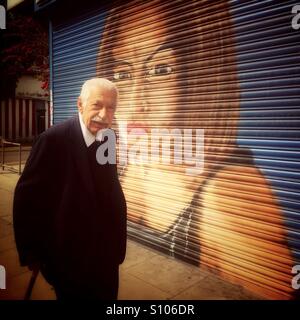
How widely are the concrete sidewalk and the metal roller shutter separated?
0.20 meters

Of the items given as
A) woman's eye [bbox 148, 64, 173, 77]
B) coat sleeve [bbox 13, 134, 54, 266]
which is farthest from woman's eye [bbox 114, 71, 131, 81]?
coat sleeve [bbox 13, 134, 54, 266]

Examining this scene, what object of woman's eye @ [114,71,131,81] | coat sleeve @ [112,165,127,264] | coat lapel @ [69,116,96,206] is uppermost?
woman's eye @ [114,71,131,81]

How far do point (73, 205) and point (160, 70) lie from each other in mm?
3086

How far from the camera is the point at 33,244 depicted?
218 cm

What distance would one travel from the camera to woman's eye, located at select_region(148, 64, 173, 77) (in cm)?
452

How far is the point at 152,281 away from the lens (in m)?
3.86

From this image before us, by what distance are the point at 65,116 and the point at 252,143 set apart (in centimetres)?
469

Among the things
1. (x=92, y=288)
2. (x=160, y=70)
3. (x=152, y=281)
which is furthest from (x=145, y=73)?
(x=92, y=288)

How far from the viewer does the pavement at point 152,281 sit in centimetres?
353

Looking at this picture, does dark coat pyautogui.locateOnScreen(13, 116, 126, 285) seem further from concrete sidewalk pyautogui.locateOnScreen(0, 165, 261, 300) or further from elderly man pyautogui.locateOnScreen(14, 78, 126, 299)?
concrete sidewalk pyautogui.locateOnScreen(0, 165, 261, 300)

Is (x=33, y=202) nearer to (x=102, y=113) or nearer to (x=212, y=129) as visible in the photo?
(x=102, y=113)
